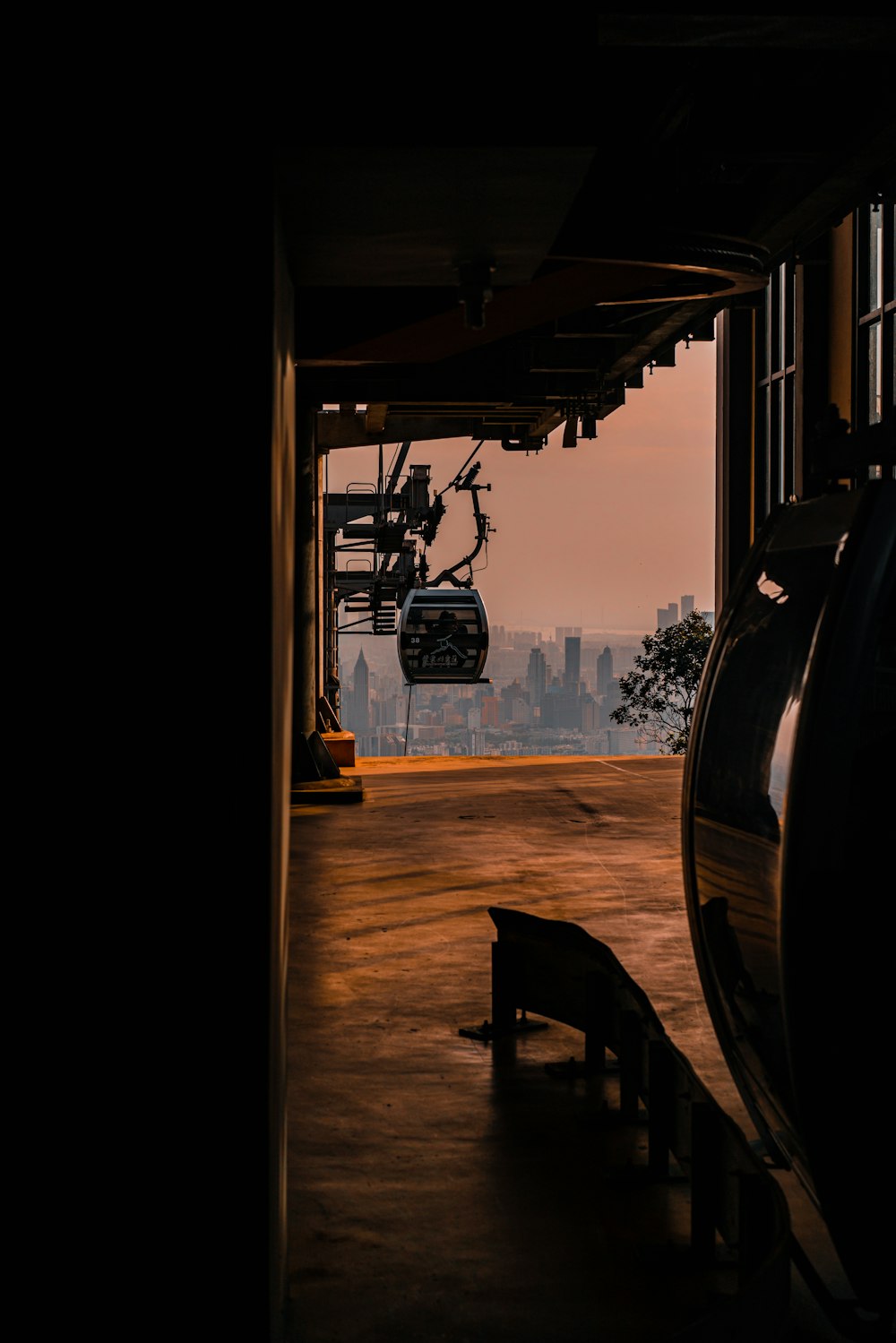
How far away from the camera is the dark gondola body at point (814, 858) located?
127 inches

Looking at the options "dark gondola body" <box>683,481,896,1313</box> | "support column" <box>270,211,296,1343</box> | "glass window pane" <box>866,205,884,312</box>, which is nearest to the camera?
"support column" <box>270,211,296,1343</box>

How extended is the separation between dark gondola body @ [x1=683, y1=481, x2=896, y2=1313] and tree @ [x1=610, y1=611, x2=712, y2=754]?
83.8 ft

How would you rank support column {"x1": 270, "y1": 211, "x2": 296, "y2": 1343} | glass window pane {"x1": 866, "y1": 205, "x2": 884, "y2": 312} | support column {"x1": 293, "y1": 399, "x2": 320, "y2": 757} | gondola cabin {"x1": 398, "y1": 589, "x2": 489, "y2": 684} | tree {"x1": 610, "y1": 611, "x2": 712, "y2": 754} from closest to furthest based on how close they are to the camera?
1. support column {"x1": 270, "y1": 211, "x2": 296, "y2": 1343}
2. support column {"x1": 293, "y1": 399, "x2": 320, "y2": 757}
3. glass window pane {"x1": 866, "y1": 205, "x2": 884, "y2": 312}
4. gondola cabin {"x1": 398, "y1": 589, "x2": 489, "y2": 684}
5. tree {"x1": 610, "y1": 611, "x2": 712, "y2": 754}

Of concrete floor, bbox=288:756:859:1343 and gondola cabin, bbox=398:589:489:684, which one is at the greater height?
gondola cabin, bbox=398:589:489:684

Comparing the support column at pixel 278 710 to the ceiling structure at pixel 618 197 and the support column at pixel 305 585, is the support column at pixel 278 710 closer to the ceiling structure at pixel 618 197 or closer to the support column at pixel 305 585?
the ceiling structure at pixel 618 197

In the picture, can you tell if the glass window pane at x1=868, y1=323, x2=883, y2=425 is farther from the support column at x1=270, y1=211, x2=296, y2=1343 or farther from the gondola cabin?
the support column at x1=270, y1=211, x2=296, y2=1343

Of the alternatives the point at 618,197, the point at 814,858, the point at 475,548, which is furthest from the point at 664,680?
the point at 814,858

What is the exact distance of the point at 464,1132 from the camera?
5352mm

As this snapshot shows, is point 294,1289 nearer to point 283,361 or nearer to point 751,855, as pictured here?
point 751,855

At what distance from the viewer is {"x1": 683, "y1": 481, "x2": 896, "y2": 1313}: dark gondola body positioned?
10.6ft

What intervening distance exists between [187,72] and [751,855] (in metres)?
2.26

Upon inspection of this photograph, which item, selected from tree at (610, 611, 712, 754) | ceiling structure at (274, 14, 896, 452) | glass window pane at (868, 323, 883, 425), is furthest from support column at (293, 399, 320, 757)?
tree at (610, 611, 712, 754)

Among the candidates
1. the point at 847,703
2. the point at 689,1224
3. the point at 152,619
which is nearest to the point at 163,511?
the point at 152,619

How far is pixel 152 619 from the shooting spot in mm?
2701
